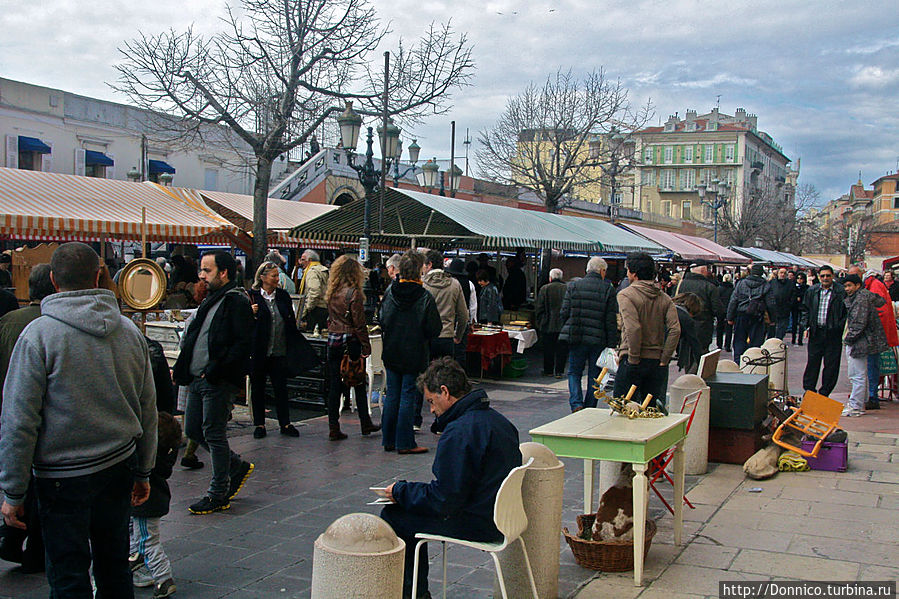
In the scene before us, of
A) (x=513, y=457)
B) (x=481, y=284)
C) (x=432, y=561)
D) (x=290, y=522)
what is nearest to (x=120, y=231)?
(x=481, y=284)

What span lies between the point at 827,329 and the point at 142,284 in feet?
28.2

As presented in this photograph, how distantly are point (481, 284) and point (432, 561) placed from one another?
30.7 feet

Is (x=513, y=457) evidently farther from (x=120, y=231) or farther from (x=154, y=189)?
(x=154, y=189)

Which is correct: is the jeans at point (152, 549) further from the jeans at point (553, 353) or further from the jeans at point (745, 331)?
the jeans at point (745, 331)

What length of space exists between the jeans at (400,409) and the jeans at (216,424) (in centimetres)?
190

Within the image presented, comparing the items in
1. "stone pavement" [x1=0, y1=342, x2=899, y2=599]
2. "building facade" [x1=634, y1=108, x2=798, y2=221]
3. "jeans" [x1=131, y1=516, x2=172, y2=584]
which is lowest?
"stone pavement" [x1=0, y1=342, x2=899, y2=599]

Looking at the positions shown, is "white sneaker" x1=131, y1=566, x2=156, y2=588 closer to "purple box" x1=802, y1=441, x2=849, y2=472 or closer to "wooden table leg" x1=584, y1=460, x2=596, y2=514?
"wooden table leg" x1=584, y1=460, x2=596, y2=514

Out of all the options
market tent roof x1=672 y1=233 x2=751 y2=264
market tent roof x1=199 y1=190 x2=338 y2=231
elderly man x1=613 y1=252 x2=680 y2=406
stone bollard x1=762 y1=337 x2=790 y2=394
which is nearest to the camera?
elderly man x1=613 y1=252 x2=680 y2=406

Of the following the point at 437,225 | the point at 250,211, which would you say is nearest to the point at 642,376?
the point at 437,225

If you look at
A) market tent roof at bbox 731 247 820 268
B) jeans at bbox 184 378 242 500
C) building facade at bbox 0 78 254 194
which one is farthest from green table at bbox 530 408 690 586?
market tent roof at bbox 731 247 820 268

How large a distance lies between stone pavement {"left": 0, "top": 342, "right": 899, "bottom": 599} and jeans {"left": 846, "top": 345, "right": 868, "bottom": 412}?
2.37 m

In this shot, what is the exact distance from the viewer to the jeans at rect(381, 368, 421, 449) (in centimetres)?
737

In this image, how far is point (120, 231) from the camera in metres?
12.6

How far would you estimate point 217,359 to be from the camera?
18.2 feet
